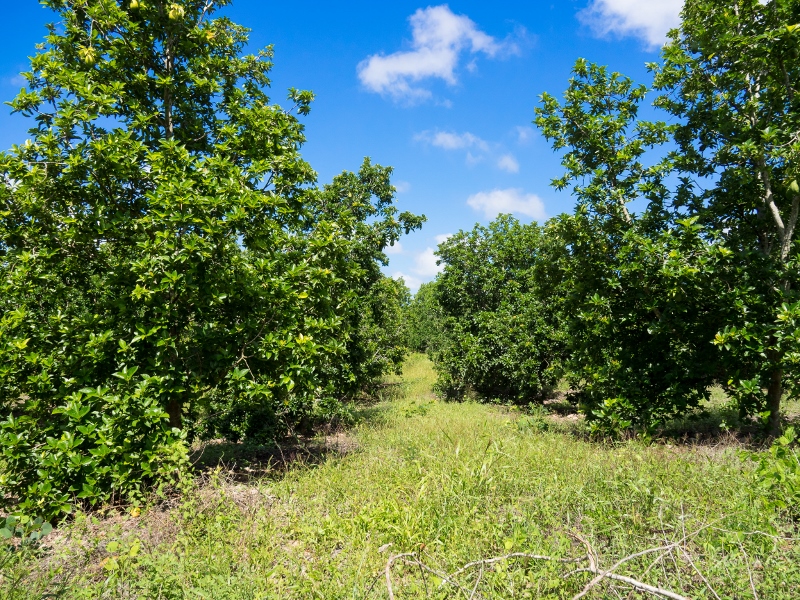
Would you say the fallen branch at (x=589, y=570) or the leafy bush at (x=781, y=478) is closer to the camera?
the fallen branch at (x=589, y=570)

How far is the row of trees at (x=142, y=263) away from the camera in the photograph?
491cm

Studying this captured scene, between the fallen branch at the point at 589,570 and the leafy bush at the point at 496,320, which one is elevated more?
the leafy bush at the point at 496,320

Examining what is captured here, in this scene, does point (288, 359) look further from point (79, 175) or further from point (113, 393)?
point (79, 175)

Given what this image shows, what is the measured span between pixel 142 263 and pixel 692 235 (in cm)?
700

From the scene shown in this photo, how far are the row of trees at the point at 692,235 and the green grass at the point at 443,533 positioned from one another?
160 cm

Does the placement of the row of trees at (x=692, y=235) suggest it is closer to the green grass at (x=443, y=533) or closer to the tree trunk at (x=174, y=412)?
the green grass at (x=443, y=533)

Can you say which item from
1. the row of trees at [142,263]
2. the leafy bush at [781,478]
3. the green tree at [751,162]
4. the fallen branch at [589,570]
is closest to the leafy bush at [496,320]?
the green tree at [751,162]

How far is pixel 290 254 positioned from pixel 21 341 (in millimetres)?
3140

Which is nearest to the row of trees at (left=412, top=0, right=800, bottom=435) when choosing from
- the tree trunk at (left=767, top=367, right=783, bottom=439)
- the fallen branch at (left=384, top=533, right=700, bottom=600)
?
the tree trunk at (left=767, top=367, right=783, bottom=439)

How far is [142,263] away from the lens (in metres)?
4.84

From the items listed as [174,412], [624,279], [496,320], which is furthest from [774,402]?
[174,412]

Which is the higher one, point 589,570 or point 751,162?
point 751,162

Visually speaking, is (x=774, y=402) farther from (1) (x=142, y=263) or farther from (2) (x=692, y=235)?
(1) (x=142, y=263)

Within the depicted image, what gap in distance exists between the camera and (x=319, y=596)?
11.2 ft
